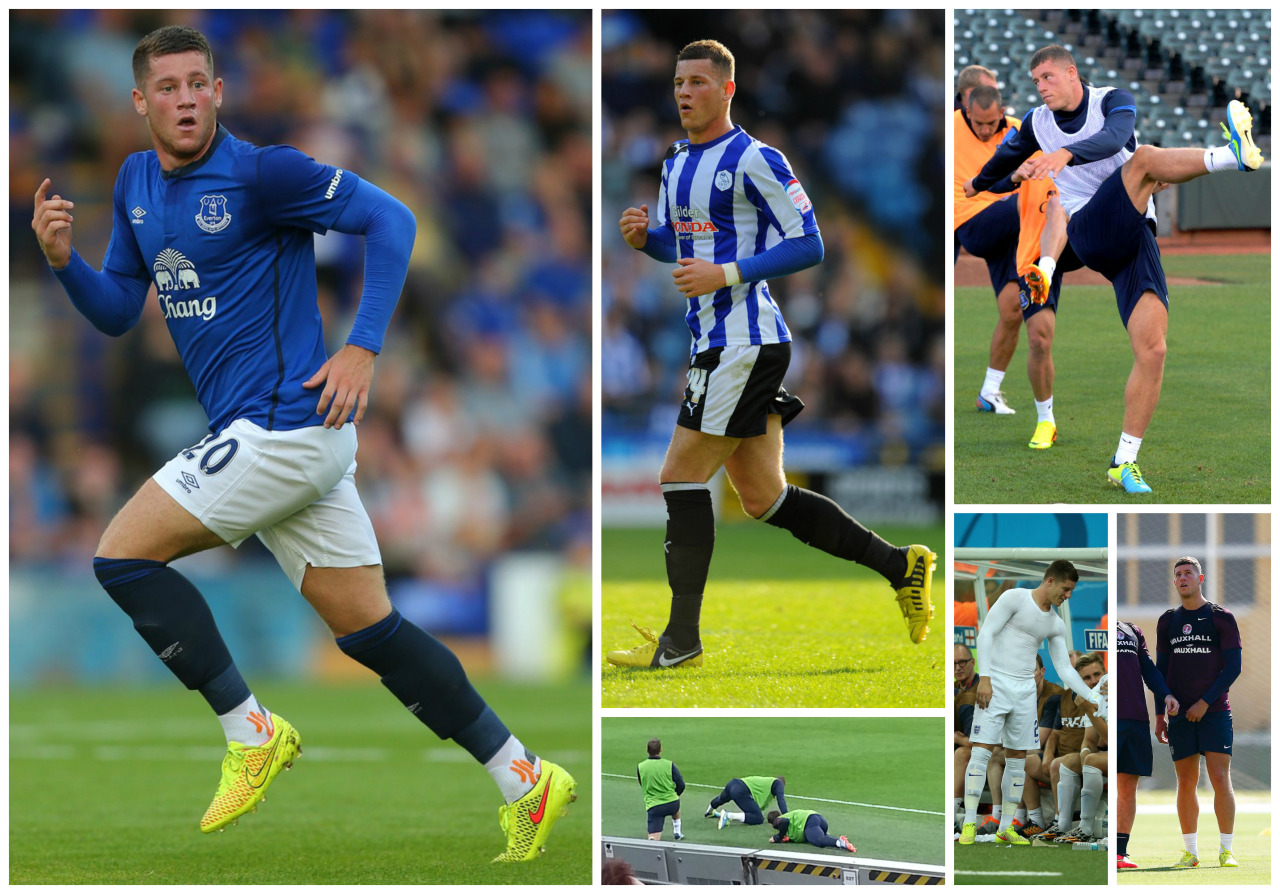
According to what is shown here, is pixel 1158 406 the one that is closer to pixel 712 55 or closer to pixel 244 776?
pixel 712 55

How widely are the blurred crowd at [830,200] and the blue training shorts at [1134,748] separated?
2.88 meters

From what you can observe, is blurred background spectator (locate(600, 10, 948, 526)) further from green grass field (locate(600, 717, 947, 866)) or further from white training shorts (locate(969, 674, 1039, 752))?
white training shorts (locate(969, 674, 1039, 752))

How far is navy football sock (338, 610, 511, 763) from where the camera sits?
13.1 feet

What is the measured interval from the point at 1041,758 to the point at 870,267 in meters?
4.43

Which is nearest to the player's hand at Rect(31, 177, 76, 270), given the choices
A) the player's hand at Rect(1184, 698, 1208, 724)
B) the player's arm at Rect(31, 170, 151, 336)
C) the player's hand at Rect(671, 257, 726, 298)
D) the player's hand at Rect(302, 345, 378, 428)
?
the player's arm at Rect(31, 170, 151, 336)

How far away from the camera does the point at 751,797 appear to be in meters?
4.91

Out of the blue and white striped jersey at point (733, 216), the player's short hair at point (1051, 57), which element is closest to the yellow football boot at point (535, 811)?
the blue and white striped jersey at point (733, 216)

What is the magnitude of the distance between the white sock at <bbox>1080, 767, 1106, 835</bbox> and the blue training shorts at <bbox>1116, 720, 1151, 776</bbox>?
422 millimetres

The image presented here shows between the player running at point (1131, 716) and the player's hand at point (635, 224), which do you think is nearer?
the player's hand at point (635, 224)

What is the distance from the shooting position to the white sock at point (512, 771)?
4.14 meters

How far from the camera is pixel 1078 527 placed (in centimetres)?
479

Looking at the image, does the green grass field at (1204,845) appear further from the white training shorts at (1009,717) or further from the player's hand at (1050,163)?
the player's hand at (1050,163)

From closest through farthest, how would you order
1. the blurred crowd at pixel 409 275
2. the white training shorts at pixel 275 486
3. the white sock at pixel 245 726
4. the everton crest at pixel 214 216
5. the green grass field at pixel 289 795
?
the white training shorts at pixel 275 486
the everton crest at pixel 214 216
the white sock at pixel 245 726
the green grass field at pixel 289 795
the blurred crowd at pixel 409 275

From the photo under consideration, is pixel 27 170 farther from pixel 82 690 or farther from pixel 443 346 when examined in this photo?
pixel 82 690
